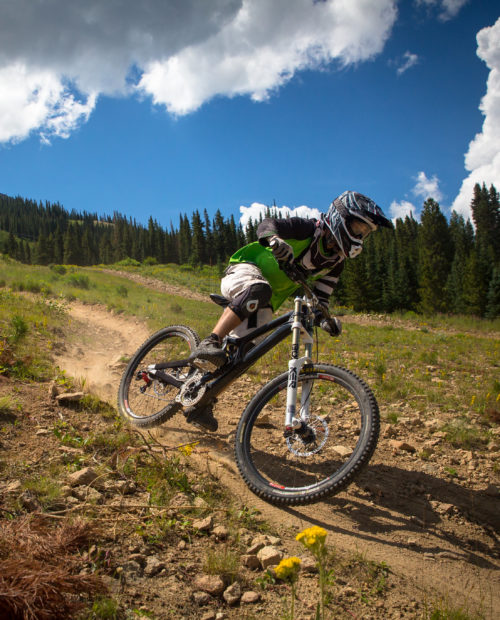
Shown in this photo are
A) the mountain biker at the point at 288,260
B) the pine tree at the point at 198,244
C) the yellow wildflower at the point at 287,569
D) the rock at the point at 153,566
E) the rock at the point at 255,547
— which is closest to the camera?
the yellow wildflower at the point at 287,569

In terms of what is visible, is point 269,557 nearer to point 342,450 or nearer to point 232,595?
point 232,595

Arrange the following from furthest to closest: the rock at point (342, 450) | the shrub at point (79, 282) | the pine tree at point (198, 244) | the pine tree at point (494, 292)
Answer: the pine tree at point (198, 244), the pine tree at point (494, 292), the shrub at point (79, 282), the rock at point (342, 450)

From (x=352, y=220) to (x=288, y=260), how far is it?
74 cm

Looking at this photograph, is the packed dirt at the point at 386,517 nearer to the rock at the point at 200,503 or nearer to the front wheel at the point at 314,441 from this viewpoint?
the front wheel at the point at 314,441

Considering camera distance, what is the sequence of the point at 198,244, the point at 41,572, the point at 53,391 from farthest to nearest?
the point at 198,244 < the point at 53,391 < the point at 41,572

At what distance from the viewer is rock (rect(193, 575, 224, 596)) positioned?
6.62 ft

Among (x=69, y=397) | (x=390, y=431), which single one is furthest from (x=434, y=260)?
(x=69, y=397)

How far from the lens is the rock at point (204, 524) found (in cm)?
253

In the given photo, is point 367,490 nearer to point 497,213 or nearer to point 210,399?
point 210,399

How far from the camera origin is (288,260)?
343cm

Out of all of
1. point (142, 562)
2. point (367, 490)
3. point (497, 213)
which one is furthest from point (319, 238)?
point (497, 213)

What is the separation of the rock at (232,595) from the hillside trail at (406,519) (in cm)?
66

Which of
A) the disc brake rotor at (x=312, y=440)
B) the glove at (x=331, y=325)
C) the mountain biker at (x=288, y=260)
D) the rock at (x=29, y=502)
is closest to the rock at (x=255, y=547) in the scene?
the disc brake rotor at (x=312, y=440)

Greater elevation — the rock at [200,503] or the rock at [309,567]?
the rock at [200,503]
